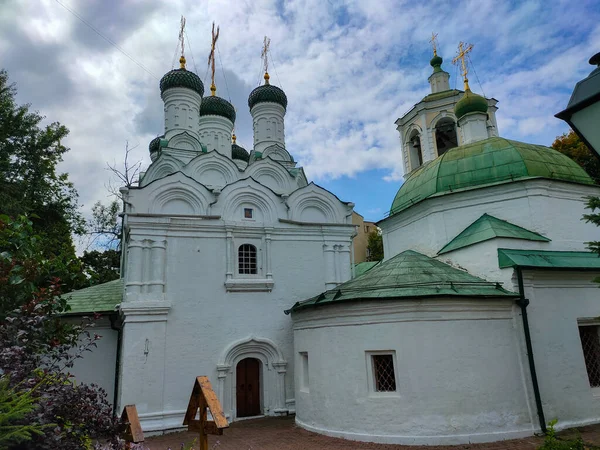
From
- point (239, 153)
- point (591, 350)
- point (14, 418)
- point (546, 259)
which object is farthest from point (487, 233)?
point (239, 153)

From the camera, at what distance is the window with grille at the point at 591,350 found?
9.81 metres

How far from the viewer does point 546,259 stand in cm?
1002

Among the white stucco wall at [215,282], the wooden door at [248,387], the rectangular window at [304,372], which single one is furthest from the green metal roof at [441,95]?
the wooden door at [248,387]

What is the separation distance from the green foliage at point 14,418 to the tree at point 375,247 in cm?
3280

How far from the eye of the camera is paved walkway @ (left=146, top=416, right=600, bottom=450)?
26.5 ft

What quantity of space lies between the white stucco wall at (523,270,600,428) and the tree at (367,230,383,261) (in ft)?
82.4

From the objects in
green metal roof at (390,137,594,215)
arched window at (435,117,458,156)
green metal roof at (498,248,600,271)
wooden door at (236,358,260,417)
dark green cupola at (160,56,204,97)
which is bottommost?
wooden door at (236,358,260,417)

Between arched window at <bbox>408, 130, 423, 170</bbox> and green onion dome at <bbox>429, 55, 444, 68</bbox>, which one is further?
green onion dome at <bbox>429, 55, 444, 68</bbox>

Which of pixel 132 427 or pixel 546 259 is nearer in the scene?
pixel 132 427

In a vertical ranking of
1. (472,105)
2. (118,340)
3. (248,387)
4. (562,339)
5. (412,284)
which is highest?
(472,105)

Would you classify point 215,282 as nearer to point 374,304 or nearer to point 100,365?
point 100,365

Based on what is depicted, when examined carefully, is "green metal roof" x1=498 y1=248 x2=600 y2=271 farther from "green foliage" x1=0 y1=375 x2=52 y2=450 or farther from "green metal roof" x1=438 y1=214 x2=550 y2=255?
"green foliage" x1=0 y1=375 x2=52 y2=450

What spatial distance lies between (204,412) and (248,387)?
7208mm

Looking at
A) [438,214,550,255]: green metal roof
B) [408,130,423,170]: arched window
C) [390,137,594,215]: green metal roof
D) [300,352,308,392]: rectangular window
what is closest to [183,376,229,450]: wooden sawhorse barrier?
[300,352,308,392]: rectangular window
